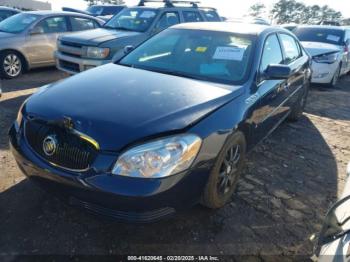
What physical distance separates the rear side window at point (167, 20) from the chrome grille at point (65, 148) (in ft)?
18.0

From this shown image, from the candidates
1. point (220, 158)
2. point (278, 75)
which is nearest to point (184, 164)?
point (220, 158)

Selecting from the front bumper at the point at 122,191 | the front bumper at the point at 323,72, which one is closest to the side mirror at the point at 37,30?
the front bumper at the point at 122,191

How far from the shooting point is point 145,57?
12.7ft

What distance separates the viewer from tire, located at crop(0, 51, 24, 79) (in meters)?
7.25

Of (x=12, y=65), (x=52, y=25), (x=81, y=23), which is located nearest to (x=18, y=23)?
(x=52, y=25)

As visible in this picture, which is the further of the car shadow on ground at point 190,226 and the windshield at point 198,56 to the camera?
the windshield at point 198,56

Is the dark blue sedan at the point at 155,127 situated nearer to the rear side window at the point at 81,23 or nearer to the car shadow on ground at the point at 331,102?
the car shadow on ground at the point at 331,102

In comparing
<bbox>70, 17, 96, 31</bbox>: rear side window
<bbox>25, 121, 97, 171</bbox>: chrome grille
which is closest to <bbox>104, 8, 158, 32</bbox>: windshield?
<bbox>70, 17, 96, 31</bbox>: rear side window

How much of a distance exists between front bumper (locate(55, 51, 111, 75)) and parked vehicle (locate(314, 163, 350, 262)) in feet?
17.1

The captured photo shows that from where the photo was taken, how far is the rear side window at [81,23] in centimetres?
845

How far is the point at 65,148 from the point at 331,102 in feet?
21.3

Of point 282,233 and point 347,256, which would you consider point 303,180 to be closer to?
point 282,233

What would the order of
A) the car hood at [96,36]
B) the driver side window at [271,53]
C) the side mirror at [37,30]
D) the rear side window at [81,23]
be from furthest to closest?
the rear side window at [81,23] → the side mirror at [37,30] → the car hood at [96,36] → the driver side window at [271,53]

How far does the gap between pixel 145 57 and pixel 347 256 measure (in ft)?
9.53
